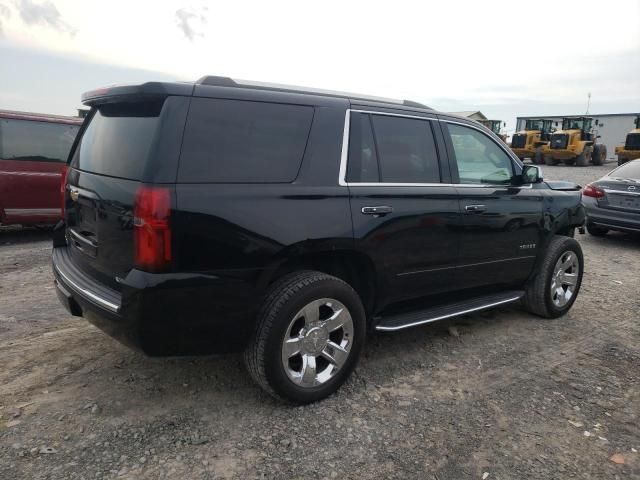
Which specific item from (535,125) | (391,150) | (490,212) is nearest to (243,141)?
(391,150)

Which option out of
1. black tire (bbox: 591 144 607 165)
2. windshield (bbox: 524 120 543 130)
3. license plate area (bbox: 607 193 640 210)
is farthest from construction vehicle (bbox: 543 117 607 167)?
license plate area (bbox: 607 193 640 210)

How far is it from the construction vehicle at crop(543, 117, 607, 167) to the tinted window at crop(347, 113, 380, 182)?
974 inches

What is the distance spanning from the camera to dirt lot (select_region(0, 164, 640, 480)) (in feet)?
8.47

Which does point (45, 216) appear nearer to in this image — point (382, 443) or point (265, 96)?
point (265, 96)

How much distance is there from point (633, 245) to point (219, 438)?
321 inches

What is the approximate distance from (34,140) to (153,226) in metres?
5.67

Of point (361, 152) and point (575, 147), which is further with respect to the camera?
point (575, 147)

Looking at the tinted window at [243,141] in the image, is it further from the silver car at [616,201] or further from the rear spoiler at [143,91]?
the silver car at [616,201]

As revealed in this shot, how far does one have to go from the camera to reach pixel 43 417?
286cm

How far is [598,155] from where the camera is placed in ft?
88.0

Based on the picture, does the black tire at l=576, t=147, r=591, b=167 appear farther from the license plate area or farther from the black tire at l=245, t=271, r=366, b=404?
the black tire at l=245, t=271, r=366, b=404

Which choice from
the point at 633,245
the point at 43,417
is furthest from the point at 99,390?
the point at 633,245

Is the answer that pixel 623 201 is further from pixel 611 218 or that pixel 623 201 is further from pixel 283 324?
pixel 283 324

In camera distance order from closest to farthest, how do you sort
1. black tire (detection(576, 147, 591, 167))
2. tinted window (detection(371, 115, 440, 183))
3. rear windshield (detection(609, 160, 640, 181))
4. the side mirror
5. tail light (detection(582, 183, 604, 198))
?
tinted window (detection(371, 115, 440, 183)) → the side mirror → rear windshield (detection(609, 160, 640, 181)) → tail light (detection(582, 183, 604, 198)) → black tire (detection(576, 147, 591, 167))
